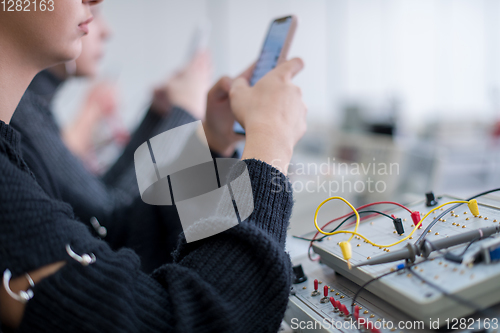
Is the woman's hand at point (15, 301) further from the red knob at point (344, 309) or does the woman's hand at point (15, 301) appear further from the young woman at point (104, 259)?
the red knob at point (344, 309)

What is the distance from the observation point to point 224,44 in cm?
286

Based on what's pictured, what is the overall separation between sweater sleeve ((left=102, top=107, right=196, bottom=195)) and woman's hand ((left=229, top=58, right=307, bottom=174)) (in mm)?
298

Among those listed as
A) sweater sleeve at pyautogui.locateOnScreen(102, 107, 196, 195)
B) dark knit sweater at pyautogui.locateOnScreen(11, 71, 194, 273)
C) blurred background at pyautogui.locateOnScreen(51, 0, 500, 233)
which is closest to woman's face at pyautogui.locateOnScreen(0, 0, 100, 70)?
dark knit sweater at pyautogui.locateOnScreen(11, 71, 194, 273)

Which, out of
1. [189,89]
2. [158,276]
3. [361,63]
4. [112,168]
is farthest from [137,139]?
[361,63]

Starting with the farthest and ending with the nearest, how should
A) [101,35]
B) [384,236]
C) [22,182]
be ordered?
[101,35] < [384,236] < [22,182]

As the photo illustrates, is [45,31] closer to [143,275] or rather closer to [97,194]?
[143,275]

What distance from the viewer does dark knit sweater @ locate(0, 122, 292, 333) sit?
0.86 feet

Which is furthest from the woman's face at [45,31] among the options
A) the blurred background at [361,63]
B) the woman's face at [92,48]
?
the blurred background at [361,63]

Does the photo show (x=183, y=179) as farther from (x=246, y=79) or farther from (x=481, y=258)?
(x=481, y=258)

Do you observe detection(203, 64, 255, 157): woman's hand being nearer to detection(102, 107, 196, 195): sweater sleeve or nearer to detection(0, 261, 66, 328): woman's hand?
detection(102, 107, 196, 195): sweater sleeve

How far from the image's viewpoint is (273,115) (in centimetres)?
45

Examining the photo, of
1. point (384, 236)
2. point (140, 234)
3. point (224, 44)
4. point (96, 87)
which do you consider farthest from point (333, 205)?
point (224, 44)

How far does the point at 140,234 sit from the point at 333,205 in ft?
1.32

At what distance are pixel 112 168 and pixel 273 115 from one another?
2.10 feet
